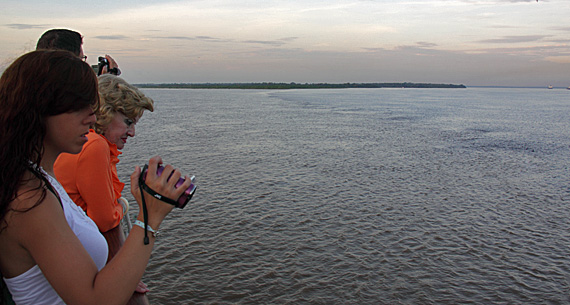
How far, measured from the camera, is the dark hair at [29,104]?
1.44 m

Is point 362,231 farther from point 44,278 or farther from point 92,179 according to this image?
point 44,278

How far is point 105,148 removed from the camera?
266 centimetres

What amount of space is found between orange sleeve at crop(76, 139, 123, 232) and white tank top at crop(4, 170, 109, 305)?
0.89 metres

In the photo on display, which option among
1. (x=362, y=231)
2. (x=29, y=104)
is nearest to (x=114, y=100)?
(x=29, y=104)

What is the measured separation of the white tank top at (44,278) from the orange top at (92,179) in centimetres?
89

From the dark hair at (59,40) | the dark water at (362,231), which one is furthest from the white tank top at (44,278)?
the dark water at (362,231)

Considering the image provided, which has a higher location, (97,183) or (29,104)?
(29,104)

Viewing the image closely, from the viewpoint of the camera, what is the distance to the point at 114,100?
3.01 metres

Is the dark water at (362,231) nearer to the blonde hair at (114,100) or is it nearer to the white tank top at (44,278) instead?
the blonde hair at (114,100)

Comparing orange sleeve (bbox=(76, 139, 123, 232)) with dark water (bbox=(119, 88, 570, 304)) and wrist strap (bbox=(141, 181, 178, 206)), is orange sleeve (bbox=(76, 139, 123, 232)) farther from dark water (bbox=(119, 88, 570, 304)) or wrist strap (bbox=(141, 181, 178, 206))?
dark water (bbox=(119, 88, 570, 304))

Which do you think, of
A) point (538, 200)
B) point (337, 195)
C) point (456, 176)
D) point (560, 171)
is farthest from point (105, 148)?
point (560, 171)

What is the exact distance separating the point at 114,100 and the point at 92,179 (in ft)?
2.23

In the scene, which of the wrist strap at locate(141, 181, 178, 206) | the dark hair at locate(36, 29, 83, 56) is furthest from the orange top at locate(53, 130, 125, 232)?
the wrist strap at locate(141, 181, 178, 206)

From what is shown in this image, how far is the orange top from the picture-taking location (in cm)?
259
